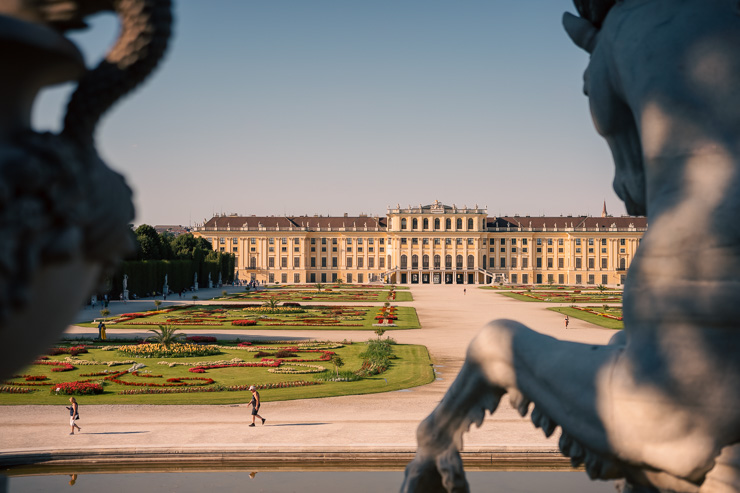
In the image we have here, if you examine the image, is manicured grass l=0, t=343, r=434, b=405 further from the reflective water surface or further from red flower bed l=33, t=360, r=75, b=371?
the reflective water surface

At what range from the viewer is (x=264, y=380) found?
51.0 feet

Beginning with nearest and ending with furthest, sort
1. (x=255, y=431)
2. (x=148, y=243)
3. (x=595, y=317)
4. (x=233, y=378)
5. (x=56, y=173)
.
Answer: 1. (x=56, y=173)
2. (x=255, y=431)
3. (x=233, y=378)
4. (x=595, y=317)
5. (x=148, y=243)

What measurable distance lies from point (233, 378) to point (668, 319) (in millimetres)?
14859

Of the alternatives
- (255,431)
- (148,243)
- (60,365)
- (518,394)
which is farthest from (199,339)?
(148,243)

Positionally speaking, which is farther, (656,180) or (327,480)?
(327,480)

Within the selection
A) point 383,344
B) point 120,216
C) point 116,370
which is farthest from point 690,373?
point 383,344

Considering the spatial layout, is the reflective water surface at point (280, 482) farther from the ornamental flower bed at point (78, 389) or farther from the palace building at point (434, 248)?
the palace building at point (434, 248)

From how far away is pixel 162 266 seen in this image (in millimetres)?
→ 51531

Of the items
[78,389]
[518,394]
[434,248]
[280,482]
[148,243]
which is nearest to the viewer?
[518,394]

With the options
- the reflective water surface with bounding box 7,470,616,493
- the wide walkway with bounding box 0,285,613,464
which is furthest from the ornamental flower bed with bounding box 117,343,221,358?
the reflective water surface with bounding box 7,470,616,493

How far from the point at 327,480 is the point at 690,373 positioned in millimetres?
6399

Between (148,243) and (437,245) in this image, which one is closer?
(148,243)

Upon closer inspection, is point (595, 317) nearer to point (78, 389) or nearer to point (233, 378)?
point (233, 378)

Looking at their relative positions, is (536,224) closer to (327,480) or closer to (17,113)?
(327,480)
